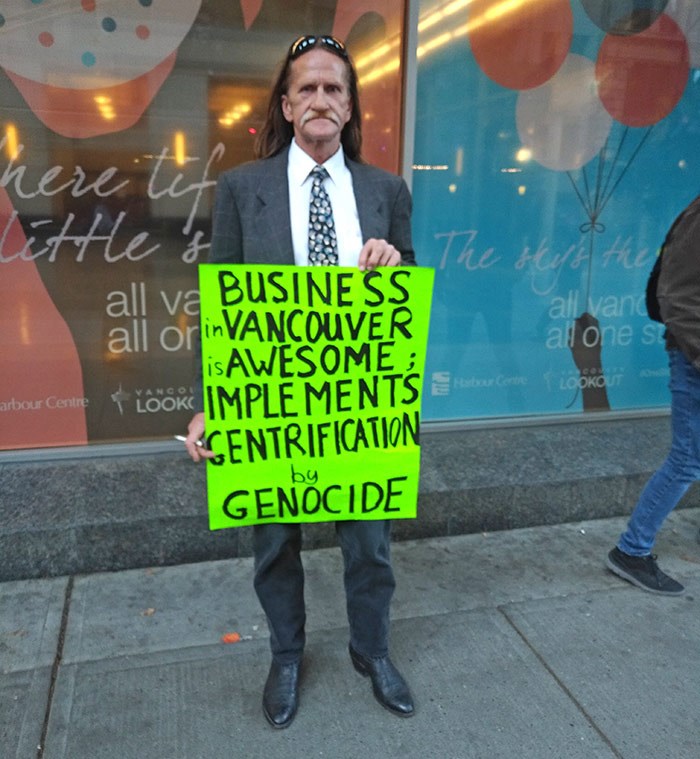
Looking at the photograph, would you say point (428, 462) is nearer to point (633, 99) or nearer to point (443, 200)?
point (443, 200)

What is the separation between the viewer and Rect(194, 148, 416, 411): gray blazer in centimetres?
227

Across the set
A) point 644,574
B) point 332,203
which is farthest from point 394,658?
point 332,203

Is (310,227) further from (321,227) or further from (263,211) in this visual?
(263,211)

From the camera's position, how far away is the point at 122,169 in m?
3.81

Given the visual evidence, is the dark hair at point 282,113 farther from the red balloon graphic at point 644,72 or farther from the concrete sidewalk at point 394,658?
the red balloon graphic at point 644,72

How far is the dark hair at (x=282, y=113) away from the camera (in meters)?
2.20

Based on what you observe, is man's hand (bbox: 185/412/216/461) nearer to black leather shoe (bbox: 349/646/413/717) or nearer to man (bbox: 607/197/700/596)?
black leather shoe (bbox: 349/646/413/717)

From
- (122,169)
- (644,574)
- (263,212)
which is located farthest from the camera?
(122,169)

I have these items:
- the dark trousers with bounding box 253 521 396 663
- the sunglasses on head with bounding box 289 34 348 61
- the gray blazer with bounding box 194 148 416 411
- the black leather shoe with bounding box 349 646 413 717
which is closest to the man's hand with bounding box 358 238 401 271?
the gray blazer with bounding box 194 148 416 411

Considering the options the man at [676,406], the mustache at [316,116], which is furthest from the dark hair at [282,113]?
the man at [676,406]

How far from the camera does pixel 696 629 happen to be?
3.04 metres

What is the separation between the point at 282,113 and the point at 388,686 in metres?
1.90

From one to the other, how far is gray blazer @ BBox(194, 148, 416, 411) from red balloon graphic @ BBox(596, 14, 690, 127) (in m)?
2.77

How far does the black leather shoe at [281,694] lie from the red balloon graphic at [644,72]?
370cm
